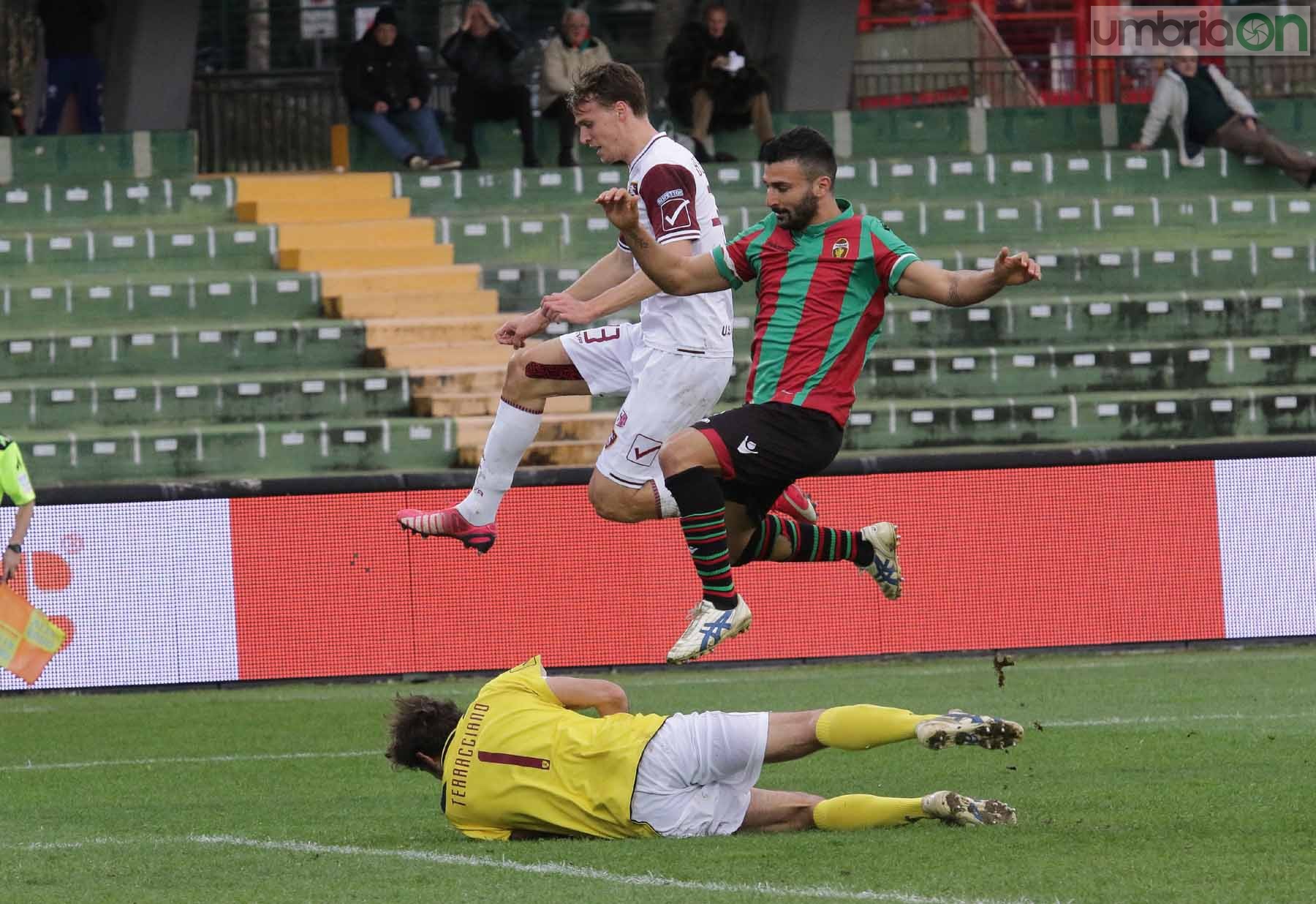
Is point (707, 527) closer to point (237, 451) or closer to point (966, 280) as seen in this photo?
point (966, 280)

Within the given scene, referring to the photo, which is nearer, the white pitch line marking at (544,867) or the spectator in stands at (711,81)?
the white pitch line marking at (544,867)

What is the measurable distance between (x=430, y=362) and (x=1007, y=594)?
5307 mm

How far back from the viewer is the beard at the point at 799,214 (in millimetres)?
7020

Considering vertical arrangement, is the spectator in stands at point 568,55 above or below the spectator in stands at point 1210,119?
above

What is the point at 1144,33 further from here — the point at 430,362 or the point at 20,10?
the point at 20,10

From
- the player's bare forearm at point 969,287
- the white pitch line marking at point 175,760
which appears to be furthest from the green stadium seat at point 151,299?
the player's bare forearm at point 969,287

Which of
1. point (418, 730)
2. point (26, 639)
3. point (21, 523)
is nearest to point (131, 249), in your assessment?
point (26, 639)

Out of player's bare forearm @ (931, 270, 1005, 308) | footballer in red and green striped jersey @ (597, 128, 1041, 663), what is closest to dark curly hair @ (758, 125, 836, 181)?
footballer in red and green striped jersey @ (597, 128, 1041, 663)

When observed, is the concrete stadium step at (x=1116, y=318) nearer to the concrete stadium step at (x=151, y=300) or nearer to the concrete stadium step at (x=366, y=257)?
the concrete stadium step at (x=366, y=257)

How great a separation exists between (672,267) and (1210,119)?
1269cm

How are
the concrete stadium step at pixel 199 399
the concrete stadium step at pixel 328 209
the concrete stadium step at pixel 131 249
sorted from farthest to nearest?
the concrete stadium step at pixel 328 209 → the concrete stadium step at pixel 131 249 → the concrete stadium step at pixel 199 399

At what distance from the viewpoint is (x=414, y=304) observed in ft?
54.5
